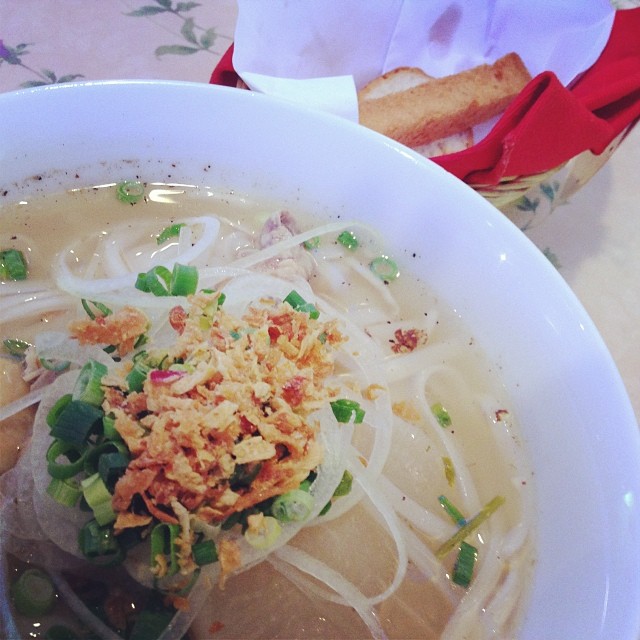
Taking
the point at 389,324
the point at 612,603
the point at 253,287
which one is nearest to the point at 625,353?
the point at 389,324

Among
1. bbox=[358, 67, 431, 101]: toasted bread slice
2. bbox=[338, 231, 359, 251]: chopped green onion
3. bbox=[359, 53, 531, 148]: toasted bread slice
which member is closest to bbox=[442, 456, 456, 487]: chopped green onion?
bbox=[338, 231, 359, 251]: chopped green onion

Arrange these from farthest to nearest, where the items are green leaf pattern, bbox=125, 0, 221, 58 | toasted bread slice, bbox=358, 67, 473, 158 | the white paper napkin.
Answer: green leaf pattern, bbox=125, 0, 221, 58 → toasted bread slice, bbox=358, 67, 473, 158 → the white paper napkin

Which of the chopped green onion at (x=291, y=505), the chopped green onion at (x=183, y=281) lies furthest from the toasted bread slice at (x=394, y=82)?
the chopped green onion at (x=291, y=505)

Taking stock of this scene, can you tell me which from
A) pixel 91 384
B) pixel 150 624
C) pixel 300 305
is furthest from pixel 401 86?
pixel 150 624

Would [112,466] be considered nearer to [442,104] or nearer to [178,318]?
Result: [178,318]

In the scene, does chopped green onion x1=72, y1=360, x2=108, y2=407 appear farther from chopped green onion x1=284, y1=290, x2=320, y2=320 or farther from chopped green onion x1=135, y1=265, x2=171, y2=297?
chopped green onion x1=284, y1=290, x2=320, y2=320
